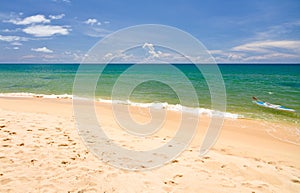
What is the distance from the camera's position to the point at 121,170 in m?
4.40

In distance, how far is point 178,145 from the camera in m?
6.59

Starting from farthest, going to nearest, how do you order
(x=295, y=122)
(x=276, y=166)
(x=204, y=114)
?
(x=204, y=114) → (x=295, y=122) → (x=276, y=166)

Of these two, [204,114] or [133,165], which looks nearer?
[133,165]

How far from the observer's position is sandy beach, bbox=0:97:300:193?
376 centimetres

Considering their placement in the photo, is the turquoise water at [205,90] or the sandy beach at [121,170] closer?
the sandy beach at [121,170]

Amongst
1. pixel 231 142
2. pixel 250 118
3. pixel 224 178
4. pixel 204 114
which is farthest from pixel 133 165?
pixel 250 118

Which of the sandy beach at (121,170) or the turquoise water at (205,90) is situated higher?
the turquoise water at (205,90)

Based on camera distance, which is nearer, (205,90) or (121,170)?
(121,170)

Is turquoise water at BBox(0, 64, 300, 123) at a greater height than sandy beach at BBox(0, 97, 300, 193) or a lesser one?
greater

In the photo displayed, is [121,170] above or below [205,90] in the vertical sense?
below

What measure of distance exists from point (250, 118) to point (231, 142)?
16.0 ft

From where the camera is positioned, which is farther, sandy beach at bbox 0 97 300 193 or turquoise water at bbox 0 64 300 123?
turquoise water at bbox 0 64 300 123

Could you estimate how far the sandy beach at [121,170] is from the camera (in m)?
3.76

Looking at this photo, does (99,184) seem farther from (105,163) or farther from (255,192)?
(255,192)
